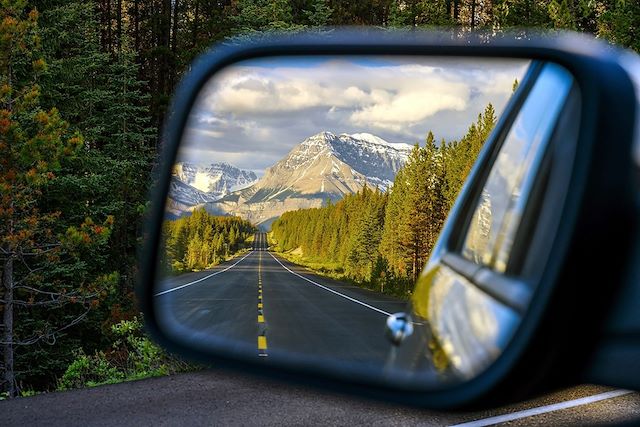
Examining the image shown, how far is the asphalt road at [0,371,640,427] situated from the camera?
723 cm

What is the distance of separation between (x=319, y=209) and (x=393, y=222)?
17 centimetres

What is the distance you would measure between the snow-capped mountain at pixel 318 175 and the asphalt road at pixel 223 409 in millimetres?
5403

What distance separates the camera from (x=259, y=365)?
1.58 m

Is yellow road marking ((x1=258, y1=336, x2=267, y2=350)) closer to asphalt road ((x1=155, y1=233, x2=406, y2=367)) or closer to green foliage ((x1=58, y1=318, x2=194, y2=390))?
asphalt road ((x1=155, y1=233, x2=406, y2=367))

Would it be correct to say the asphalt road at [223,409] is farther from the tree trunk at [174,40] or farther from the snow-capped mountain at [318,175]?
the tree trunk at [174,40]

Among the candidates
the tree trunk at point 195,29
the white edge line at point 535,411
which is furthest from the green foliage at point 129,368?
the tree trunk at point 195,29

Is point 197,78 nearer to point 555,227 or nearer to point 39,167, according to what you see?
point 555,227

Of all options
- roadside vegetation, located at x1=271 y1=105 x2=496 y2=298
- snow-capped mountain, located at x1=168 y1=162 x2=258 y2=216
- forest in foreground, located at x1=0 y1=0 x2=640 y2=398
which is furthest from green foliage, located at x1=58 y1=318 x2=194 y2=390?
roadside vegetation, located at x1=271 y1=105 x2=496 y2=298

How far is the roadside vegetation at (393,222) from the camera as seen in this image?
1.51m

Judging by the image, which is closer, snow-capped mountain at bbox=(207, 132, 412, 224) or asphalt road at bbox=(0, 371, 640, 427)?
snow-capped mountain at bbox=(207, 132, 412, 224)

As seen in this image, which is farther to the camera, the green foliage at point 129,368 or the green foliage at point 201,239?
the green foliage at point 129,368

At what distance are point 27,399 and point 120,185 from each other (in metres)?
20.5

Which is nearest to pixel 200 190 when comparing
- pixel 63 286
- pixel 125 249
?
pixel 63 286

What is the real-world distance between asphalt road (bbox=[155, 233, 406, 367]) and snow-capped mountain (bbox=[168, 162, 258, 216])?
5.2 inches
